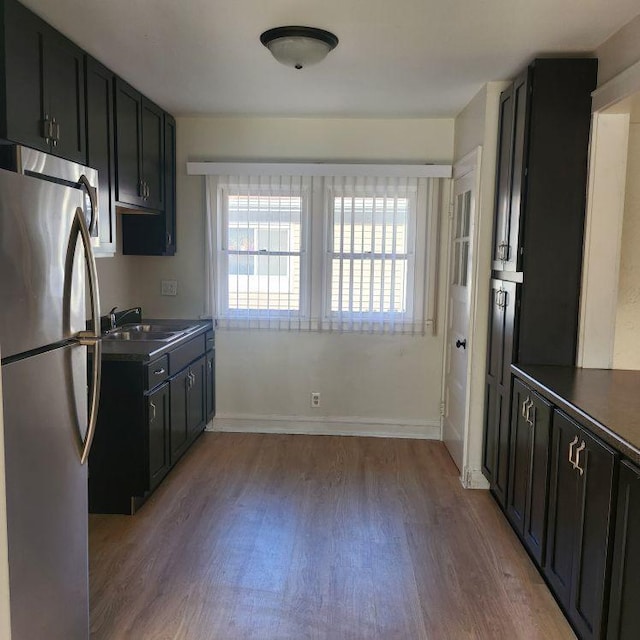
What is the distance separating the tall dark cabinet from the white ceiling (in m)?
0.18

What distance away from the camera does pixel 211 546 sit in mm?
2789

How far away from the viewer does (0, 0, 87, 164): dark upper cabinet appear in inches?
86.6

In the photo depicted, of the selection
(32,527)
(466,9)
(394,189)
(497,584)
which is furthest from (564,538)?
(394,189)

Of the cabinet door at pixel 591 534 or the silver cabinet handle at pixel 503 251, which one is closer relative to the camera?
the cabinet door at pixel 591 534

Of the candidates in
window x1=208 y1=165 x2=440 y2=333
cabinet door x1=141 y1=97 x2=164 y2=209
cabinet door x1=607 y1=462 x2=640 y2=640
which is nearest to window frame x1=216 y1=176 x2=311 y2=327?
window x1=208 y1=165 x2=440 y2=333

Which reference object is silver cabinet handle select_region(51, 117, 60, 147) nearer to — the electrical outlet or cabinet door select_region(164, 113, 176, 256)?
cabinet door select_region(164, 113, 176, 256)

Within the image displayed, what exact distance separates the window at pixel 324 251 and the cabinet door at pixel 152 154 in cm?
44

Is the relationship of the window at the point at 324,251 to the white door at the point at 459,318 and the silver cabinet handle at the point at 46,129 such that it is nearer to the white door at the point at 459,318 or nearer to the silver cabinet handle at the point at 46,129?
the white door at the point at 459,318

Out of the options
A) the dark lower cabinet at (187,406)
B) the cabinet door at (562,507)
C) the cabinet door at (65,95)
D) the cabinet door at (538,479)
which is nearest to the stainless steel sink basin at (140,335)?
the dark lower cabinet at (187,406)

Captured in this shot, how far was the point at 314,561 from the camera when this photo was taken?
2.67 m

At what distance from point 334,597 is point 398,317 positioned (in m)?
2.36

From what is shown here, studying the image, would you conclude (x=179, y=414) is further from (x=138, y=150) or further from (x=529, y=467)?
(x=529, y=467)

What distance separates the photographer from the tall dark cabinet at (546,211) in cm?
279

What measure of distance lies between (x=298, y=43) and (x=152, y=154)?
1.66m
